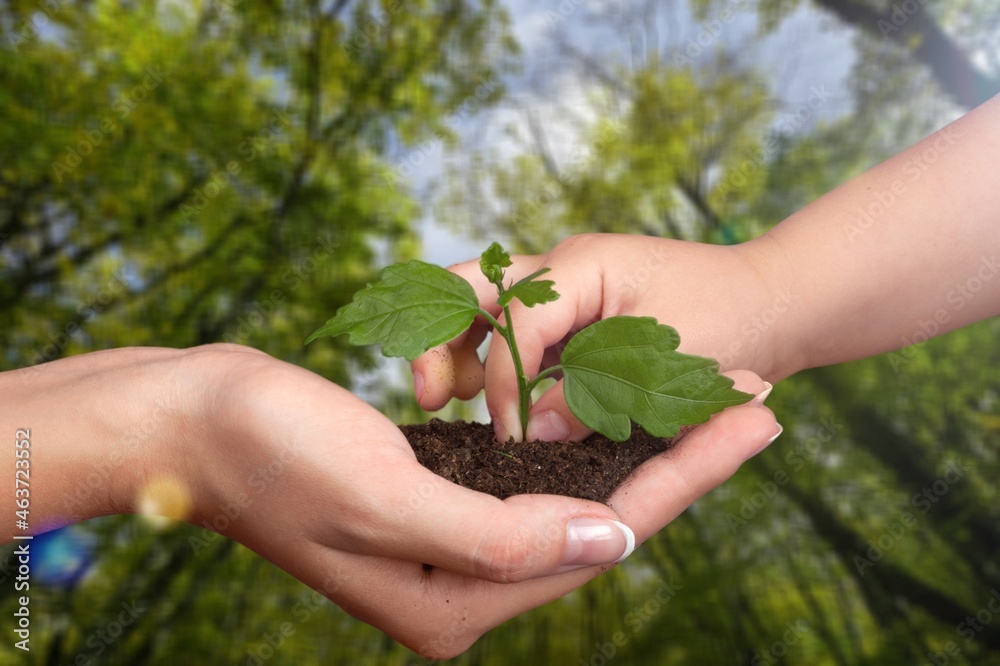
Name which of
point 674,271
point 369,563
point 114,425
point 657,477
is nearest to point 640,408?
point 657,477

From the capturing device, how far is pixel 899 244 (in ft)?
6.25

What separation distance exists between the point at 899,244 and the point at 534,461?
3.71ft

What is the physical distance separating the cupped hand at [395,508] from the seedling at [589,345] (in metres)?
0.14

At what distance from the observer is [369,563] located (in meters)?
1.48

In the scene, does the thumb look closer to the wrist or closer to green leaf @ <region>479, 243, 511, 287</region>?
green leaf @ <region>479, 243, 511, 287</region>

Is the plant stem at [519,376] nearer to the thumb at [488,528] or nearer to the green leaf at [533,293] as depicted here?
the green leaf at [533,293]

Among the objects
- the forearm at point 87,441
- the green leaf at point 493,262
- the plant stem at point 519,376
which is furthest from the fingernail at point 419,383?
the forearm at point 87,441

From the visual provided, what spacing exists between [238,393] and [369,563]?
0.43 m

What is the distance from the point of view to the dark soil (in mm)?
1476

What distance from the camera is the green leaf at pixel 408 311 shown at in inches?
55.6

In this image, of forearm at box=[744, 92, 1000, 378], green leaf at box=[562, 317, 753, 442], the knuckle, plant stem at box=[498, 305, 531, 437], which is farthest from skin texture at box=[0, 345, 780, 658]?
forearm at box=[744, 92, 1000, 378]

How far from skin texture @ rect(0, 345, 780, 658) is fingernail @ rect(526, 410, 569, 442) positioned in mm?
212

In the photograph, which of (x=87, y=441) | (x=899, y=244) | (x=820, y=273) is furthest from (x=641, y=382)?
(x=87, y=441)

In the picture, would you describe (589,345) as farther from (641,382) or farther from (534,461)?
(534,461)
